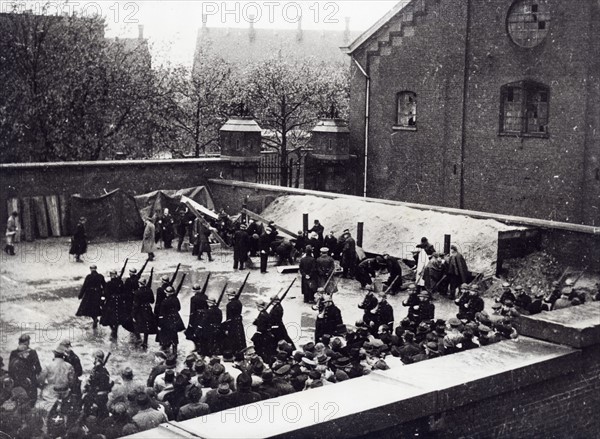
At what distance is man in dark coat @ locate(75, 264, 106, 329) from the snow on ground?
950 centimetres

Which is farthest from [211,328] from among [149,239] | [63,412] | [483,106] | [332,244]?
[483,106]

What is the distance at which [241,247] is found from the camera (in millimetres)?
23344

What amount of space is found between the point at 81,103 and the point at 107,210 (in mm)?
8895

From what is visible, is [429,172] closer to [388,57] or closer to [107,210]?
[388,57]

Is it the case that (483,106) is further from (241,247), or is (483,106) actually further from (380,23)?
(241,247)

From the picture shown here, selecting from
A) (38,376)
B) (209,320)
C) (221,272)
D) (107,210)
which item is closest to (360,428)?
(38,376)

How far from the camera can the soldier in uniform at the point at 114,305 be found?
16609 mm

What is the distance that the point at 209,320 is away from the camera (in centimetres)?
1487

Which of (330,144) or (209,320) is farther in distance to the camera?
(330,144)

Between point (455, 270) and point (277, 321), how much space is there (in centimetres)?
716

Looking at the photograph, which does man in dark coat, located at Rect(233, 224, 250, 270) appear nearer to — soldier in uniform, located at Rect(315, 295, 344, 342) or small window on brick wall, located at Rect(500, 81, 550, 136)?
soldier in uniform, located at Rect(315, 295, 344, 342)

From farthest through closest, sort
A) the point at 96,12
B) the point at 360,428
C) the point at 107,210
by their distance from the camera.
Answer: the point at 96,12
the point at 107,210
the point at 360,428

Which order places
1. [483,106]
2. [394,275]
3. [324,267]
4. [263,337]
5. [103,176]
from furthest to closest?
[103,176]
[483,106]
[394,275]
[324,267]
[263,337]

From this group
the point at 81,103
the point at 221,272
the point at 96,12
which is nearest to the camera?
the point at 221,272
